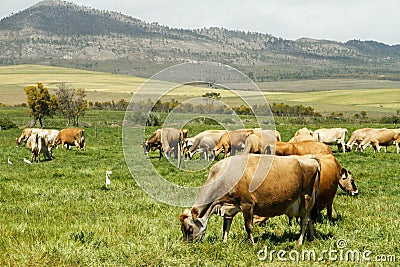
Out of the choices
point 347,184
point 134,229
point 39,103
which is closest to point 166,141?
point 347,184

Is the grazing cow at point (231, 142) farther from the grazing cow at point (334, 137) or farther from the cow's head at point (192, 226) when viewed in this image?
the cow's head at point (192, 226)

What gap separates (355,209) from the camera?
39.8 feet

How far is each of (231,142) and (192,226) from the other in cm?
1730

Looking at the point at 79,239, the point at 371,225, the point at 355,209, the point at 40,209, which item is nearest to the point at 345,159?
the point at 355,209

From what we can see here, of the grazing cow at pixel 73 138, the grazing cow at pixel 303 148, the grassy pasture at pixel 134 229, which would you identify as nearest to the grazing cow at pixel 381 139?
the grassy pasture at pixel 134 229

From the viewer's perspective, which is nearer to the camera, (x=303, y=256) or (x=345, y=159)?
(x=303, y=256)

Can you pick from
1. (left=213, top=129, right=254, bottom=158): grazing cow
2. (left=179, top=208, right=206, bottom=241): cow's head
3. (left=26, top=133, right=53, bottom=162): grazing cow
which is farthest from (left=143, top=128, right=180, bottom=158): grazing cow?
(left=179, top=208, right=206, bottom=241): cow's head

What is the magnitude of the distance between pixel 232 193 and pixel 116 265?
2315 mm

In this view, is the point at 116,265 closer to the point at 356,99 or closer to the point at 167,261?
the point at 167,261

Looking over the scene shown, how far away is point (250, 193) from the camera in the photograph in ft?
27.5

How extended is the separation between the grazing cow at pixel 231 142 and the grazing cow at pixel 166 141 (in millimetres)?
2647

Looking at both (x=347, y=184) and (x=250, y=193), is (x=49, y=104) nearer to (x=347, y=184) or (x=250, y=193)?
(x=347, y=184)

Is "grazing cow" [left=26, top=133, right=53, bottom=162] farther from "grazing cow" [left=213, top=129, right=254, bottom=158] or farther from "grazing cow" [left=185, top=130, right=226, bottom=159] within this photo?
"grazing cow" [left=213, top=129, right=254, bottom=158]

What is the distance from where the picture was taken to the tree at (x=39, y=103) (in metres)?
57.8
